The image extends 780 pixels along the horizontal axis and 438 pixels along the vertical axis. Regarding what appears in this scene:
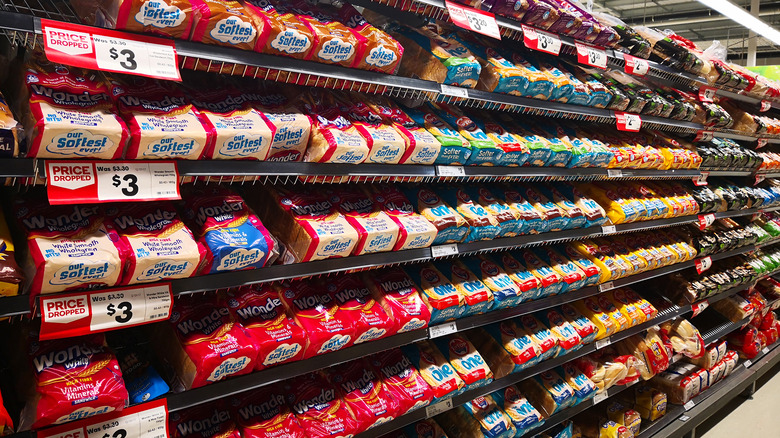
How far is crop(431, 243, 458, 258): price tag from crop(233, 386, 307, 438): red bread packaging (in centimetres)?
Result: 70

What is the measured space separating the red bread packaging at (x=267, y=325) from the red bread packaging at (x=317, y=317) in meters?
0.03

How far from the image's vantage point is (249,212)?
Answer: 1540 millimetres

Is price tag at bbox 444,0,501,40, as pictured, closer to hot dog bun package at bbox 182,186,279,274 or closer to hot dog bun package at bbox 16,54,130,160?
hot dog bun package at bbox 182,186,279,274


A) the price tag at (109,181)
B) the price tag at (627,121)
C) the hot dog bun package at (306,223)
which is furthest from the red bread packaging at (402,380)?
the price tag at (627,121)

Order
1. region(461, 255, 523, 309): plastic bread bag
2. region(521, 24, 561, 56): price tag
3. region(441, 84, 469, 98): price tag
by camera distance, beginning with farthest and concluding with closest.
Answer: region(461, 255, 523, 309): plastic bread bag
region(521, 24, 561, 56): price tag
region(441, 84, 469, 98): price tag

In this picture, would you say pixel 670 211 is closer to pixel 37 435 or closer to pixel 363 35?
pixel 363 35

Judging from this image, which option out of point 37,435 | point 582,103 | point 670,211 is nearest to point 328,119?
point 37,435

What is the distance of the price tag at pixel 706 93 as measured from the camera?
3.36 m

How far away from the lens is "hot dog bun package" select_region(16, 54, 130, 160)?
1098 millimetres

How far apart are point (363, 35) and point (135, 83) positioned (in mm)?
646

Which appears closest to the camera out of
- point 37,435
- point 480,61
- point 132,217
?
point 37,435

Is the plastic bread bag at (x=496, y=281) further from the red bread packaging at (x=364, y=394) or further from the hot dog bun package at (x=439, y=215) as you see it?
the red bread packaging at (x=364, y=394)

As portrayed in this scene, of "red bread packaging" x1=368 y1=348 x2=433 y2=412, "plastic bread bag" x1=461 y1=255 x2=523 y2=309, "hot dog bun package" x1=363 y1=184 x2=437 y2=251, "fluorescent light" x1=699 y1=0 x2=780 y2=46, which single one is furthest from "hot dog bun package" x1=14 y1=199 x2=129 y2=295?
"fluorescent light" x1=699 y1=0 x2=780 y2=46

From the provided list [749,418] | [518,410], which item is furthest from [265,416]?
[749,418]
